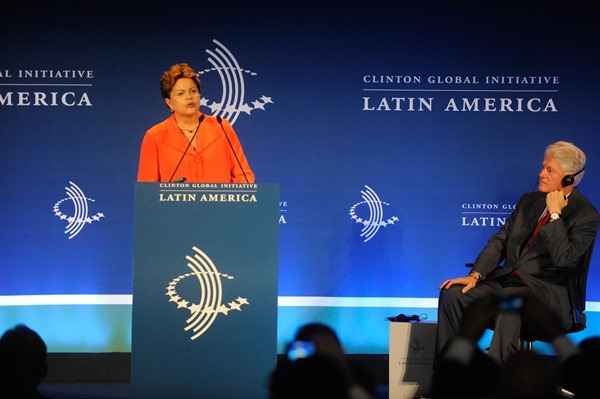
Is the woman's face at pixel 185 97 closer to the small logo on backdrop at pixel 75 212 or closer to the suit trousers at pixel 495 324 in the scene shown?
the small logo on backdrop at pixel 75 212

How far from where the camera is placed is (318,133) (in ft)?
20.5

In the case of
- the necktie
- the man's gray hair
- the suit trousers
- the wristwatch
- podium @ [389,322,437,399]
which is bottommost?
podium @ [389,322,437,399]

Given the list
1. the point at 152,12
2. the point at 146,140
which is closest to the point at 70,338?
the point at 146,140

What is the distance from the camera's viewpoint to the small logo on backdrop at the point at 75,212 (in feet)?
20.2

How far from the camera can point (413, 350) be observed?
5.32m

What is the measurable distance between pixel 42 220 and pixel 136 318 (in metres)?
2.34

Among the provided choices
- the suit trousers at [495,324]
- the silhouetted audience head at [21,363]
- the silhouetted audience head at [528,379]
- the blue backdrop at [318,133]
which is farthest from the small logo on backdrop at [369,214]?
the silhouetted audience head at [528,379]

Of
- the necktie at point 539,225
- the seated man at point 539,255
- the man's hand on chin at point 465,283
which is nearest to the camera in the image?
the seated man at point 539,255

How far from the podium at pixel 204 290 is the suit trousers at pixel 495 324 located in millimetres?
1154

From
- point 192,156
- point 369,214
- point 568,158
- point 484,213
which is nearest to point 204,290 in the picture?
point 192,156

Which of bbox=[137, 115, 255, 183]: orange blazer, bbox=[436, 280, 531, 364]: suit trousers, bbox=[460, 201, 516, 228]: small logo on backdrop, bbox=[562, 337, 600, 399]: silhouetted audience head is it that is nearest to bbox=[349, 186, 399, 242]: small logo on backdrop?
bbox=[460, 201, 516, 228]: small logo on backdrop

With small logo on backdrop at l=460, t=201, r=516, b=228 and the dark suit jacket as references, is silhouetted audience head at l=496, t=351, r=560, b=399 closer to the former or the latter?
the dark suit jacket

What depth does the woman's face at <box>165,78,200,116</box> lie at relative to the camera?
228 inches

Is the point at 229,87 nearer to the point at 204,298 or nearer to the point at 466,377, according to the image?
the point at 204,298
